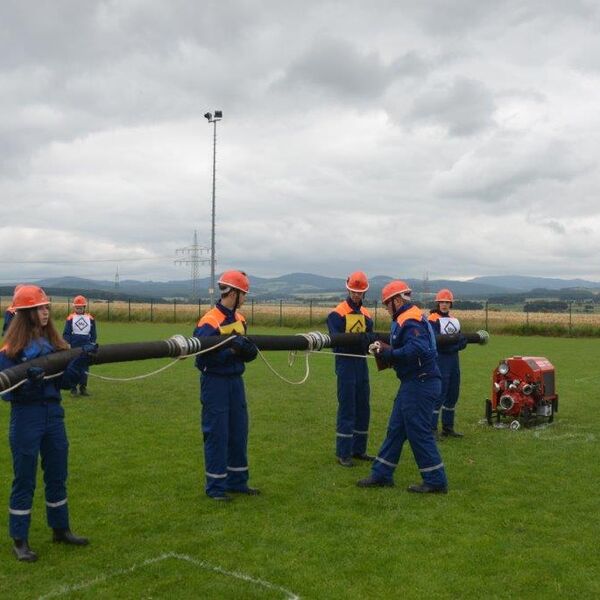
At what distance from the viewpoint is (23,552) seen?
18.6ft

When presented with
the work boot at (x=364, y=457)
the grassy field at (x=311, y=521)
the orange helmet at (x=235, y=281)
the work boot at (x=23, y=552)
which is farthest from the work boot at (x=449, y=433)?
the work boot at (x=23, y=552)

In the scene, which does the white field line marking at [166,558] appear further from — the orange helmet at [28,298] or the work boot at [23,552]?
the orange helmet at [28,298]

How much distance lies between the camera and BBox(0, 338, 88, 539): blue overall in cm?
557

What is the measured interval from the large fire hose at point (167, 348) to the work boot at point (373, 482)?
1654 mm

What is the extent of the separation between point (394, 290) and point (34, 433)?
4153 millimetres

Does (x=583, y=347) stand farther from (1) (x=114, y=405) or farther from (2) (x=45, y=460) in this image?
(2) (x=45, y=460)

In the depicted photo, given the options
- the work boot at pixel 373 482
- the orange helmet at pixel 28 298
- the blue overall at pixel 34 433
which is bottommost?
the work boot at pixel 373 482

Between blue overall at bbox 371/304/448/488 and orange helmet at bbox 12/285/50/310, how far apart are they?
3.73 meters

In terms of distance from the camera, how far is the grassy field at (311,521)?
5254mm

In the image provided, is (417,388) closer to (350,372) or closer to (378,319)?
(350,372)

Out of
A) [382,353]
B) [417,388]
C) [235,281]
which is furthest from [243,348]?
[417,388]

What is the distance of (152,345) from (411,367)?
2.95m

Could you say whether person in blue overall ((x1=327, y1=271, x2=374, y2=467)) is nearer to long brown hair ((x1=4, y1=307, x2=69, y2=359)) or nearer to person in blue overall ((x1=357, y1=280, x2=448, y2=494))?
person in blue overall ((x1=357, y1=280, x2=448, y2=494))

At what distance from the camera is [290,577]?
5332 millimetres
